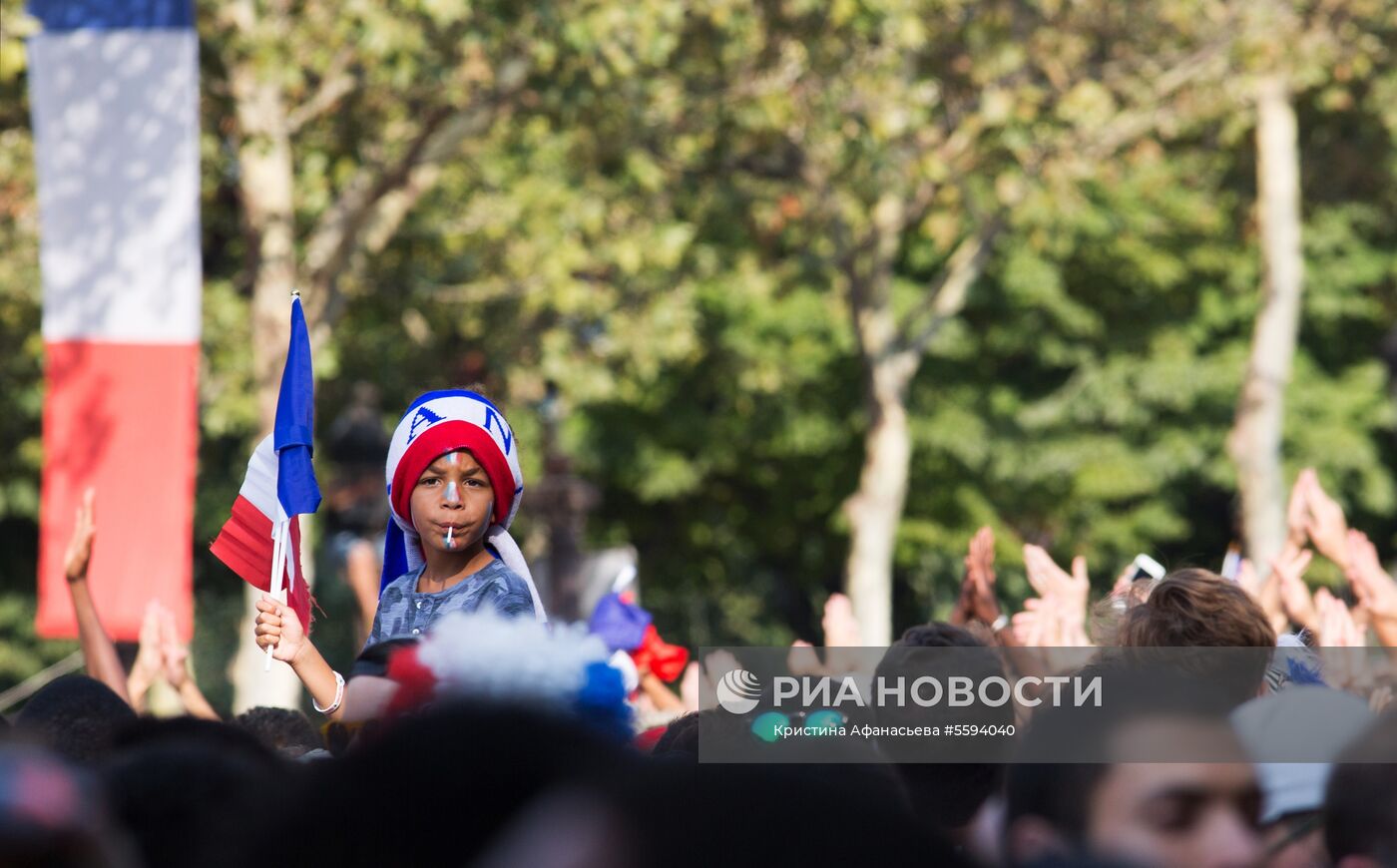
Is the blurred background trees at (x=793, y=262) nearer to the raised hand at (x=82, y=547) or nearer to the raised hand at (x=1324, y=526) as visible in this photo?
the raised hand at (x=82, y=547)

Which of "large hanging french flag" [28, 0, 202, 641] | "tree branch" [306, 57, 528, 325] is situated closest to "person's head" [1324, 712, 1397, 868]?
"large hanging french flag" [28, 0, 202, 641]

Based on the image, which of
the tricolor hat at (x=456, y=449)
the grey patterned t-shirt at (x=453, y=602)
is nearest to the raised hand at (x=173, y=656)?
the tricolor hat at (x=456, y=449)

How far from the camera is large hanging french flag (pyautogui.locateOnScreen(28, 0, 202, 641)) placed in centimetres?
731

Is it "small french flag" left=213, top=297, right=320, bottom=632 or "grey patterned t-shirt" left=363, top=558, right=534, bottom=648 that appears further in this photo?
"small french flag" left=213, top=297, right=320, bottom=632

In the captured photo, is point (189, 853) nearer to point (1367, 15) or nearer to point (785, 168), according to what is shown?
point (785, 168)

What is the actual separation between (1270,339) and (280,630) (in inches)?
553

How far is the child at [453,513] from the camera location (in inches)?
131

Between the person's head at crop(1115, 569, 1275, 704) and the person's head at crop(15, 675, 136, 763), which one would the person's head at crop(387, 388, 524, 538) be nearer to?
the person's head at crop(15, 675, 136, 763)

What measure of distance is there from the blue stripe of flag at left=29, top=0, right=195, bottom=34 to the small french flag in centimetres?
429

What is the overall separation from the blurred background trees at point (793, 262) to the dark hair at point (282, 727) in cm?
455

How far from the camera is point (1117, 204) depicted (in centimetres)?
1947

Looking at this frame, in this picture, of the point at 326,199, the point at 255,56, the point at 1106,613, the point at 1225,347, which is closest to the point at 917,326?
the point at 1225,347

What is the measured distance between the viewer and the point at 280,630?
123 inches

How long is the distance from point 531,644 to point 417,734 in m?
0.85
